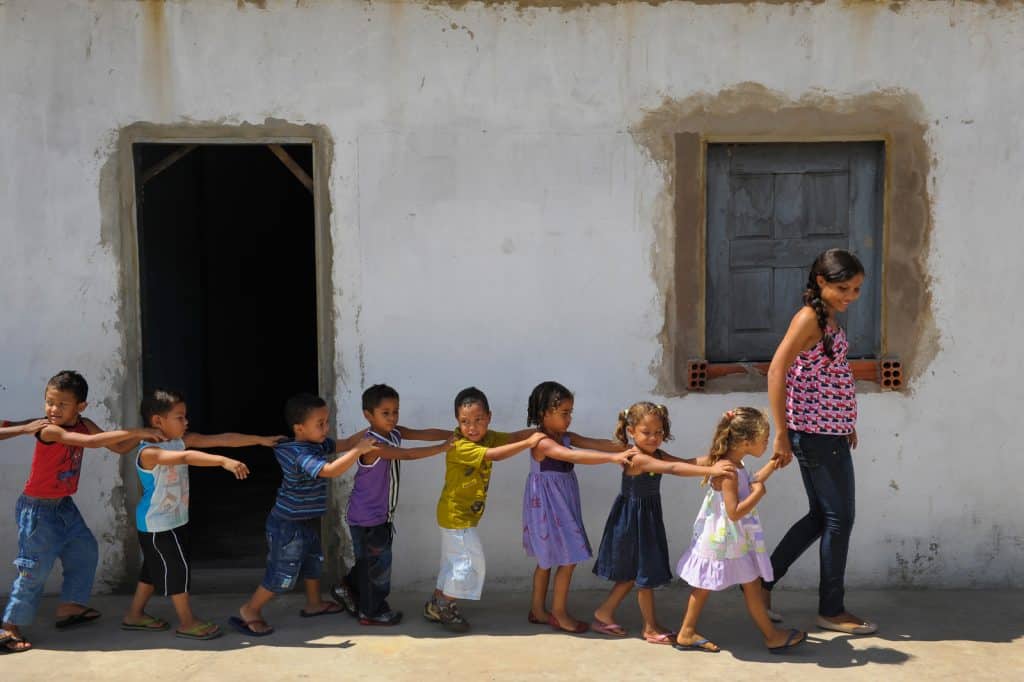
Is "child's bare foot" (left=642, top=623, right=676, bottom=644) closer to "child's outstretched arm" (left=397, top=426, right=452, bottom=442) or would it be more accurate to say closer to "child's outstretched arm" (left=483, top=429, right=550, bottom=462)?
"child's outstretched arm" (left=483, top=429, right=550, bottom=462)

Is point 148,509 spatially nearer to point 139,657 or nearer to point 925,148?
point 139,657

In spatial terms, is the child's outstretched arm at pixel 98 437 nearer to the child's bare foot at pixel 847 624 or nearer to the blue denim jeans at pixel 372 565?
the blue denim jeans at pixel 372 565

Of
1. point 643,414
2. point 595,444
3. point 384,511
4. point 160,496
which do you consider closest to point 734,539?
point 643,414

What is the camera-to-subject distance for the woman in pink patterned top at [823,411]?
4.59m

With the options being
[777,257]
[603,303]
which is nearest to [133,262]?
[603,303]

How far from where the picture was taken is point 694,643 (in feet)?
15.5

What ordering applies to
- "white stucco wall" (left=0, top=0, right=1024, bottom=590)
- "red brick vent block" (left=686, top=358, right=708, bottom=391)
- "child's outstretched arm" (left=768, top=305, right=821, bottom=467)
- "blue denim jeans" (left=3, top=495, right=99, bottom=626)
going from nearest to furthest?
1. "child's outstretched arm" (left=768, top=305, right=821, bottom=467)
2. "blue denim jeans" (left=3, top=495, right=99, bottom=626)
3. "white stucco wall" (left=0, top=0, right=1024, bottom=590)
4. "red brick vent block" (left=686, top=358, right=708, bottom=391)

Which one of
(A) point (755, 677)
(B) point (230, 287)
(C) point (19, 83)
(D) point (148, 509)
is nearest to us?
(A) point (755, 677)

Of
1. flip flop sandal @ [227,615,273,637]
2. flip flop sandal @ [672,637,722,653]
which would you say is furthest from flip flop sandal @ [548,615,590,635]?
flip flop sandal @ [227,615,273,637]

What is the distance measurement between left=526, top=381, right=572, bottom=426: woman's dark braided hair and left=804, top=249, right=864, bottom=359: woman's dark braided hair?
3.64ft

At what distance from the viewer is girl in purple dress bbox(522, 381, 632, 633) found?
493 centimetres

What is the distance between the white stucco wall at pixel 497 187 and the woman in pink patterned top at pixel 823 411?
Result: 725 mm

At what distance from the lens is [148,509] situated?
4836 mm

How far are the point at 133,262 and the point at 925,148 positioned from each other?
3.92 m
